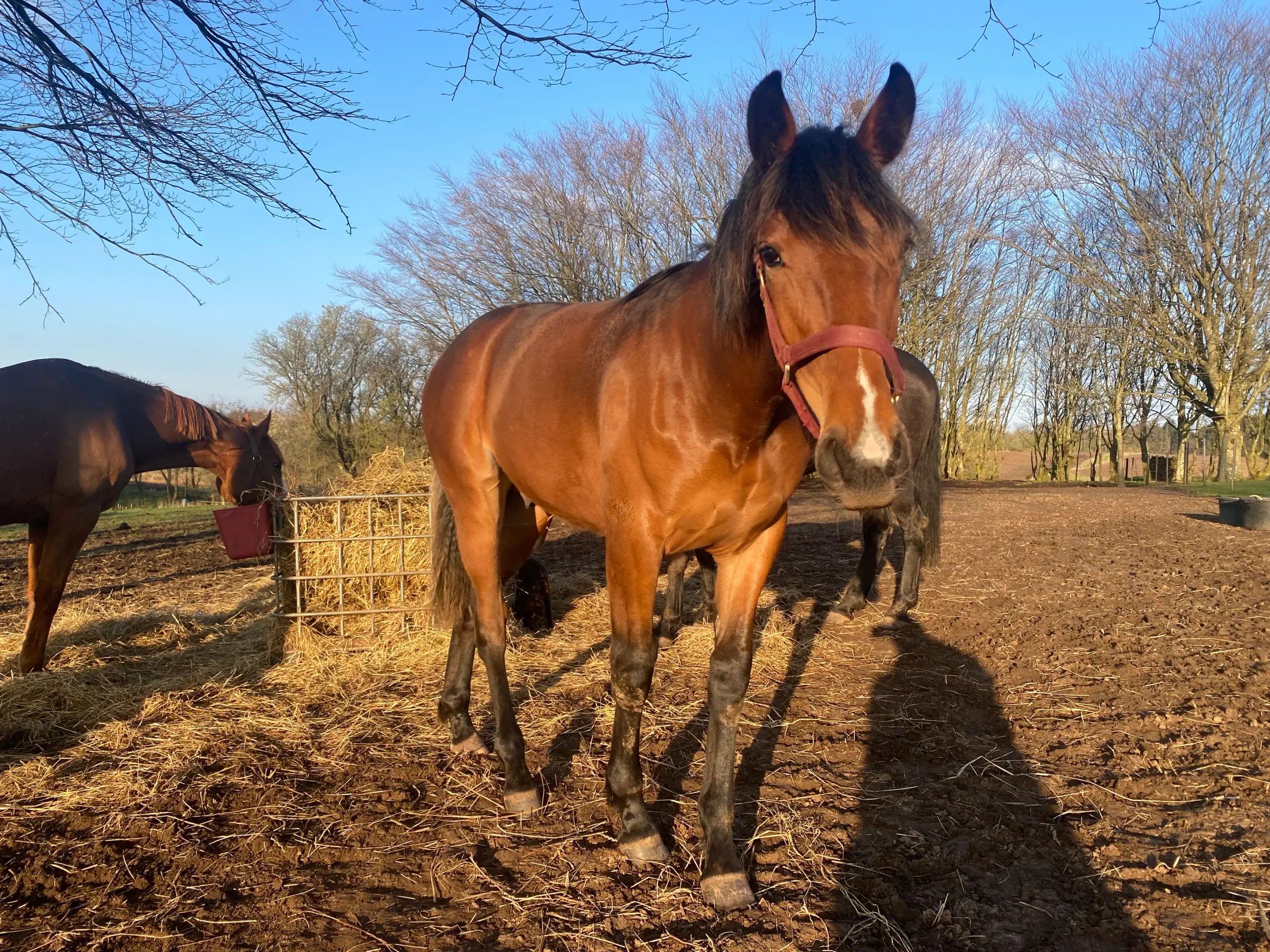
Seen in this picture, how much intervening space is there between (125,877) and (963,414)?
25.8 m

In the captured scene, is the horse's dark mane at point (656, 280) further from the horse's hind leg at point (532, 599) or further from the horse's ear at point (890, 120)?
the horse's hind leg at point (532, 599)

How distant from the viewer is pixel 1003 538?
9359mm

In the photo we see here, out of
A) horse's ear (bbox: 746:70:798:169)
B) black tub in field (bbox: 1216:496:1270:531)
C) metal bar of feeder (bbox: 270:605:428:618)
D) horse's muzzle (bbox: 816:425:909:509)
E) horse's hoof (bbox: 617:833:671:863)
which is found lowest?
horse's hoof (bbox: 617:833:671:863)

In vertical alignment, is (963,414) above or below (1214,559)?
above

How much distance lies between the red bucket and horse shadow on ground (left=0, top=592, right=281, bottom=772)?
0.56m

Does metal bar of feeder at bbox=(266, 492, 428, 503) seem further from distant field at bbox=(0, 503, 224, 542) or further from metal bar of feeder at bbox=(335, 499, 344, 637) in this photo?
distant field at bbox=(0, 503, 224, 542)

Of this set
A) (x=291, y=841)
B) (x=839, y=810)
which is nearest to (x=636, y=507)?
(x=839, y=810)

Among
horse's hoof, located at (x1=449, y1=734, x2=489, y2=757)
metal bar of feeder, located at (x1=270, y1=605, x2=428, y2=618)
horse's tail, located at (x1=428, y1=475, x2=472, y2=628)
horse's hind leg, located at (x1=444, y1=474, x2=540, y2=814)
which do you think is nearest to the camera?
horse's hind leg, located at (x1=444, y1=474, x2=540, y2=814)

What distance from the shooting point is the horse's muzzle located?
1.54m

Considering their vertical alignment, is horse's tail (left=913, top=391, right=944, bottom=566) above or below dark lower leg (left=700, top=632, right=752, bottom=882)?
above

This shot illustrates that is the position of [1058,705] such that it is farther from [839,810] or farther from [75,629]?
[75,629]

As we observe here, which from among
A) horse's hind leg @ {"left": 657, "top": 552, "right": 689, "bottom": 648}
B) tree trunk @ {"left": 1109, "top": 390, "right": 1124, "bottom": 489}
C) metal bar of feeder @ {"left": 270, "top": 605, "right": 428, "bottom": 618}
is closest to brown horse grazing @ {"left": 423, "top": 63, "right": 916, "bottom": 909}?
metal bar of feeder @ {"left": 270, "top": 605, "right": 428, "bottom": 618}

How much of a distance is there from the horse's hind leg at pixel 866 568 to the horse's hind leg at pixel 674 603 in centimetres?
130

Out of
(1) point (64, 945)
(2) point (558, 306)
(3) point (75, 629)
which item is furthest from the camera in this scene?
(3) point (75, 629)
